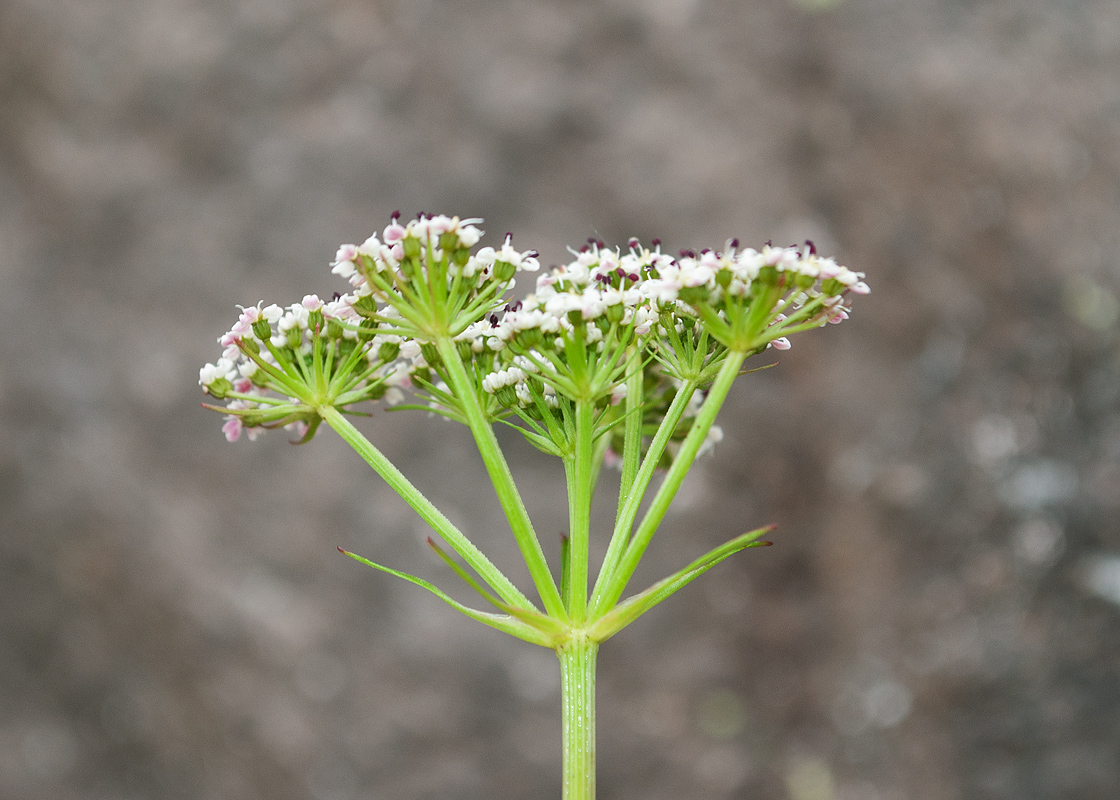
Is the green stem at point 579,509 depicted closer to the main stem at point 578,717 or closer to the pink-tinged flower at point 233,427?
the main stem at point 578,717

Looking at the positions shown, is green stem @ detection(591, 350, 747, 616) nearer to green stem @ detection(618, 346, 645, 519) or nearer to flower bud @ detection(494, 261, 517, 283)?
green stem @ detection(618, 346, 645, 519)

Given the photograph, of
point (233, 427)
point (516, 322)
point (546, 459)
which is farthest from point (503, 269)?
point (546, 459)

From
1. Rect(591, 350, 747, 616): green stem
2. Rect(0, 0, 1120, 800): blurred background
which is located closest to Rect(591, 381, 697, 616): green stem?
Rect(591, 350, 747, 616): green stem

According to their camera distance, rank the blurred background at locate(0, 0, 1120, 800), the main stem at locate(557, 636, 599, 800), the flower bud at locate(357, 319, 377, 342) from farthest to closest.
A: the blurred background at locate(0, 0, 1120, 800) → the flower bud at locate(357, 319, 377, 342) → the main stem at locate(557, 636, 599, 800)

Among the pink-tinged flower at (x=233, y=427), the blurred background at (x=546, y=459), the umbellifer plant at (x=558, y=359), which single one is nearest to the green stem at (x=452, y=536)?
the umbellifer plant at (x=558, y=359)

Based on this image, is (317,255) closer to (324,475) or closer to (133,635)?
(324,475)

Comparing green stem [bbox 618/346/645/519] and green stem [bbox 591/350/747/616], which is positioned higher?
green stem [bbox 618/346/645/519]

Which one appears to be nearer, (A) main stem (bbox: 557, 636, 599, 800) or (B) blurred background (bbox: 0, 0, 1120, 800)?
(A) main stem (bbox: 557, 636, 599, 800)

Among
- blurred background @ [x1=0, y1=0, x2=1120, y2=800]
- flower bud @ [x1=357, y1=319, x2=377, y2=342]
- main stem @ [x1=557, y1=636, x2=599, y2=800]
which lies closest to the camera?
main stem @ [x1=557, y1=636, x2=599, y2=800]

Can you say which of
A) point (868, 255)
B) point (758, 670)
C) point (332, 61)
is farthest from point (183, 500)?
point (868, 255)
